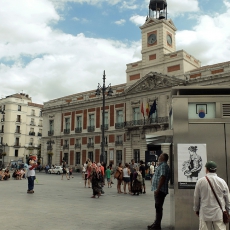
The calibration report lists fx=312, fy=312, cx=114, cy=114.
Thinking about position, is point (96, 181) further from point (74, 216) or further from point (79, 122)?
point (79, 122)

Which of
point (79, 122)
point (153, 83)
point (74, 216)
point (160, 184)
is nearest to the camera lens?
point (160, 184)

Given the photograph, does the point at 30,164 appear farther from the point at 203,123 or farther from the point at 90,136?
the point at 90,136

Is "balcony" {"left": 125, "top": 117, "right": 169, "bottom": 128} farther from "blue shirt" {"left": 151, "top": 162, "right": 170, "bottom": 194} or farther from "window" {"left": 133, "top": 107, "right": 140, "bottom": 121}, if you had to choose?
"blue shirt" {"left": 151, "top": 162, "right": 170, "bottom": 194}

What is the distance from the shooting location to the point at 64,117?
145 ft

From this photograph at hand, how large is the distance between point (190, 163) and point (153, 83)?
1159 inches

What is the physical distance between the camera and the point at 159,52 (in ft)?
118

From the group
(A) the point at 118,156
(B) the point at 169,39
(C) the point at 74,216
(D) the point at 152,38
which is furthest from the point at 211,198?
(B) the point at 169,39

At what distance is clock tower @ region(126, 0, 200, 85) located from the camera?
3425 centimetres

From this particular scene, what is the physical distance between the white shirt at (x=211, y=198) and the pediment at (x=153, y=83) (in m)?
28.8

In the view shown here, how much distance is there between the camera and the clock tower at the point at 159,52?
34250 mm

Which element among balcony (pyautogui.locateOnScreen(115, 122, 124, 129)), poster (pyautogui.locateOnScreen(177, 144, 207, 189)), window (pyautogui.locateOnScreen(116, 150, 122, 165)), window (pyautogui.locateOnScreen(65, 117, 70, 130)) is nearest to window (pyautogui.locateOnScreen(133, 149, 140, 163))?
window (pyautogui.locateOnScreen(116, 150, 122, 165))

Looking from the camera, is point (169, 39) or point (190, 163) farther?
point (169, 39)

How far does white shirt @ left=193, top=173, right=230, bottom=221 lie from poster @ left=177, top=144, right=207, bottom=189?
52.7 inches

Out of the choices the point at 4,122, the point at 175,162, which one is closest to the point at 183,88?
the point at 175,162
